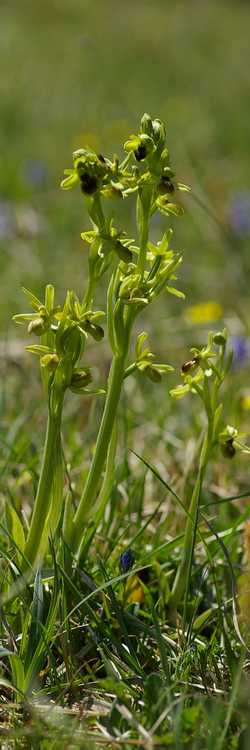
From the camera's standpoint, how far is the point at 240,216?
540 centimetres

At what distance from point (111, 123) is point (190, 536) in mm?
7032

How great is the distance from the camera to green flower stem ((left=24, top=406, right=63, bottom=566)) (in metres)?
1.59

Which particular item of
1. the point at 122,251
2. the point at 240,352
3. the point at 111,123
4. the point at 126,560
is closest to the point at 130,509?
the point at 126,560

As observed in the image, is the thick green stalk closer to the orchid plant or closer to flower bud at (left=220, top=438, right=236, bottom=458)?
the orchid plant

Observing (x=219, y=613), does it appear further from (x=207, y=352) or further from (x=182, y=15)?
(x=182, y=15)

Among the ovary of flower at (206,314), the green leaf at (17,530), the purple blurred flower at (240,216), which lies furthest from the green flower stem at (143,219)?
the purple blurred flower at (240,216)

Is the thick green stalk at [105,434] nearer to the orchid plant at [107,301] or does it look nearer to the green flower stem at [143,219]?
the orchid plant at [107,301]

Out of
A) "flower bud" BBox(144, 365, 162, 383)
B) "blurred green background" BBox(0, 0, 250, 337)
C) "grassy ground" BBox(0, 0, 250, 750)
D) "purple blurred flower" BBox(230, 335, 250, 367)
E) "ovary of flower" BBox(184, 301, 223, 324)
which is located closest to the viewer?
"grassy ground" BBox(0, 0, 250, 750)

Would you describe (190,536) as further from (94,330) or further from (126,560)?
(94,330)

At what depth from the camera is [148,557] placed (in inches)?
71.6

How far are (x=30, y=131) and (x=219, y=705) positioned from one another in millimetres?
7017

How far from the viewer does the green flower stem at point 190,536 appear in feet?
5.56

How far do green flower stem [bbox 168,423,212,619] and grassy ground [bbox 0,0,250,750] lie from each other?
29 millimetres

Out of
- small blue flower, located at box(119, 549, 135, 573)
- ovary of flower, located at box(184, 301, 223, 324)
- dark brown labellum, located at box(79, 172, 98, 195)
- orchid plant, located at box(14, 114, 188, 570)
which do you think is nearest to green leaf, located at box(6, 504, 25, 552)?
orchid plant, located at box(14, 114, 188, 570)
